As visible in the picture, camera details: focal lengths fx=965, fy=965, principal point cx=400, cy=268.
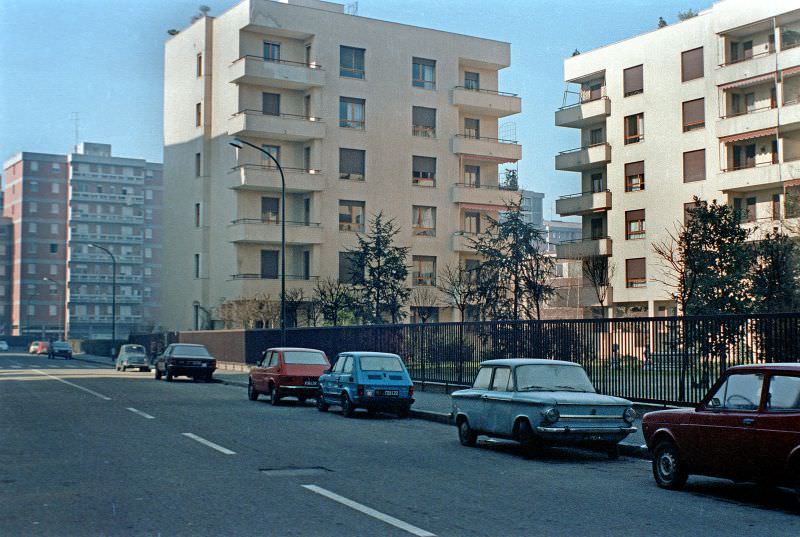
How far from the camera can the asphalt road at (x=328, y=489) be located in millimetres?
8516

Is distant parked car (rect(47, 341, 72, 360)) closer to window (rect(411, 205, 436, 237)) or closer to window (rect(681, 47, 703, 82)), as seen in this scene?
window (rect(411, 205, 436, 237))

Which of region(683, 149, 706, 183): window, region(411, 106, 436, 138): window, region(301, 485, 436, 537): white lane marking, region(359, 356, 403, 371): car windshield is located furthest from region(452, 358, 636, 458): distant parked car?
region(411, 106, 436, 138): window

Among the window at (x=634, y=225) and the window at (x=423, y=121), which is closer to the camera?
the window at (x=634, y=225)

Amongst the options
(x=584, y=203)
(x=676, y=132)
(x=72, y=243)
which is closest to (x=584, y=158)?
(x=584, y=203)

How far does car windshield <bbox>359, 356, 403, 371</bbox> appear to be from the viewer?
22.4 metres

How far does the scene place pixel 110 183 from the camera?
446 feet

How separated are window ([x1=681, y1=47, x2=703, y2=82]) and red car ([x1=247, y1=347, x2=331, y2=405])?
35.8m

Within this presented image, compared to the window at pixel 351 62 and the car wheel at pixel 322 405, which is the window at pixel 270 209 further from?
the car wheel at pixel 322 405

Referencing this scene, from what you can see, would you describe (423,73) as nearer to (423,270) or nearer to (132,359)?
(423,270)

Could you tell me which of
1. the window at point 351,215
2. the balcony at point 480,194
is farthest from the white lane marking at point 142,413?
the balcony at point 480,194

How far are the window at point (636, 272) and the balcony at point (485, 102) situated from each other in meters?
15.3

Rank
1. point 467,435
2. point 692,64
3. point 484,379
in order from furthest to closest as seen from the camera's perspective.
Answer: point 692,64, point 484,379, point 467,435

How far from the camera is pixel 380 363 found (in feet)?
74.3

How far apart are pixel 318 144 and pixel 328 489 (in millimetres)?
52149
